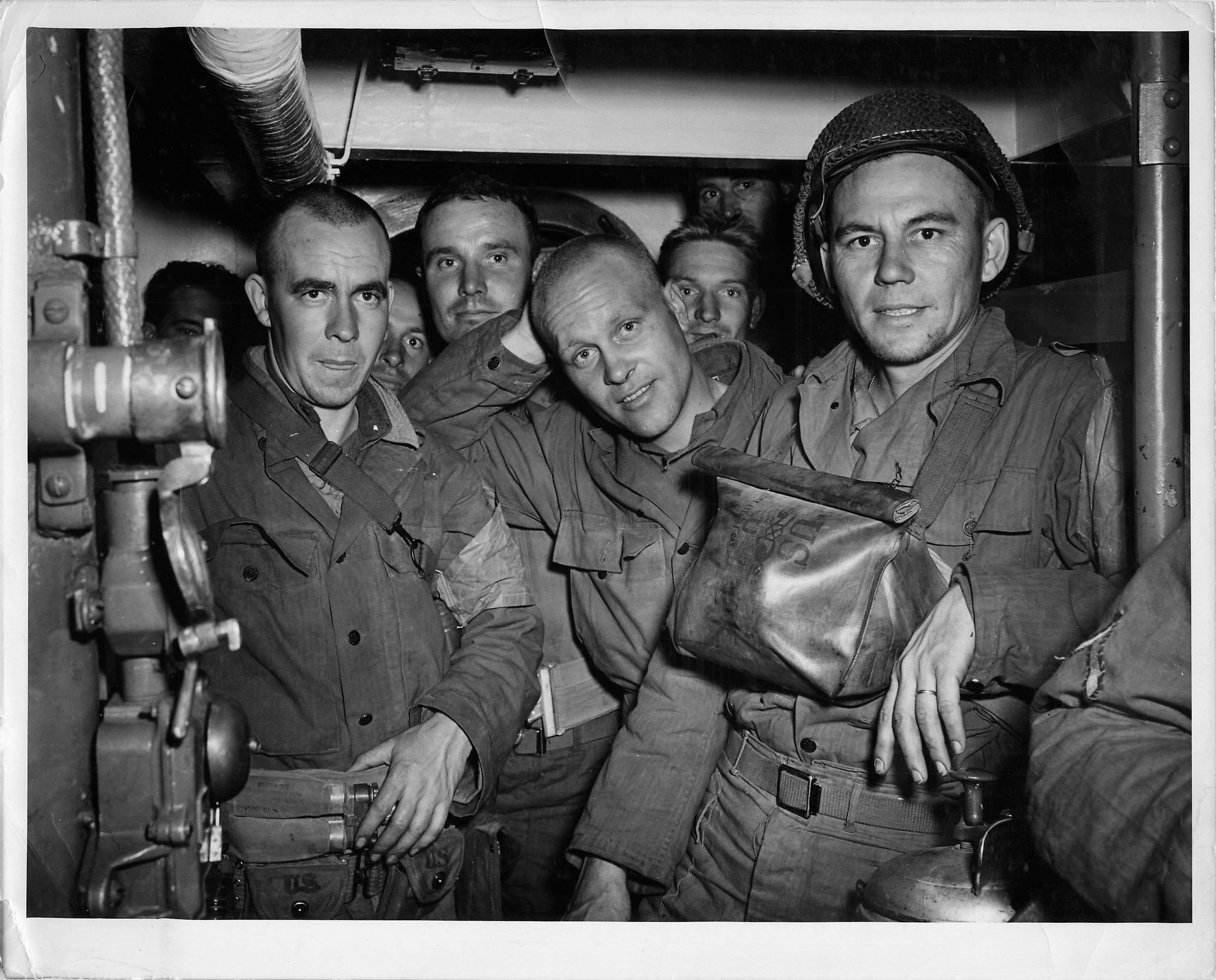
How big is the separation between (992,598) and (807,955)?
67 cm

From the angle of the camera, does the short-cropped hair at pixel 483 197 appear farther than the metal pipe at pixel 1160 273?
Yes

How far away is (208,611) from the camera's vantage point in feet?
4.04

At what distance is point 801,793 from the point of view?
1.97 meters

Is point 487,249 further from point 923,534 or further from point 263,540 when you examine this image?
point 923,534

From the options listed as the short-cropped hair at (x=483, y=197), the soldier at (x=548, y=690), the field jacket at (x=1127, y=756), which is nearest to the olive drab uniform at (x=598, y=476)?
the soldier at (x=548, y=690)

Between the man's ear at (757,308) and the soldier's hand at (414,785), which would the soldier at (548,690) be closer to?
the soldier's hand at (414,785)

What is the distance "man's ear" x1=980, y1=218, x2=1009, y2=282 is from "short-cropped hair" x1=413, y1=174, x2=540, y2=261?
175 centimetres

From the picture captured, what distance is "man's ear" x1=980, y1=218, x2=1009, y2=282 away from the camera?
2.15 m

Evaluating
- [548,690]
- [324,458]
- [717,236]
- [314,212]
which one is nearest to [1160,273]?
[324,458]

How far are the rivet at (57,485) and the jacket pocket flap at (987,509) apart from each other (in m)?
1.51

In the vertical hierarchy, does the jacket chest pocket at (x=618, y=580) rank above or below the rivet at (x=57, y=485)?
below

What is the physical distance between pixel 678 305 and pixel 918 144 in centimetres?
146

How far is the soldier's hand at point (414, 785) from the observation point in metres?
2.03

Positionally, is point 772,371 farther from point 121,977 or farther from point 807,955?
point 121,977
